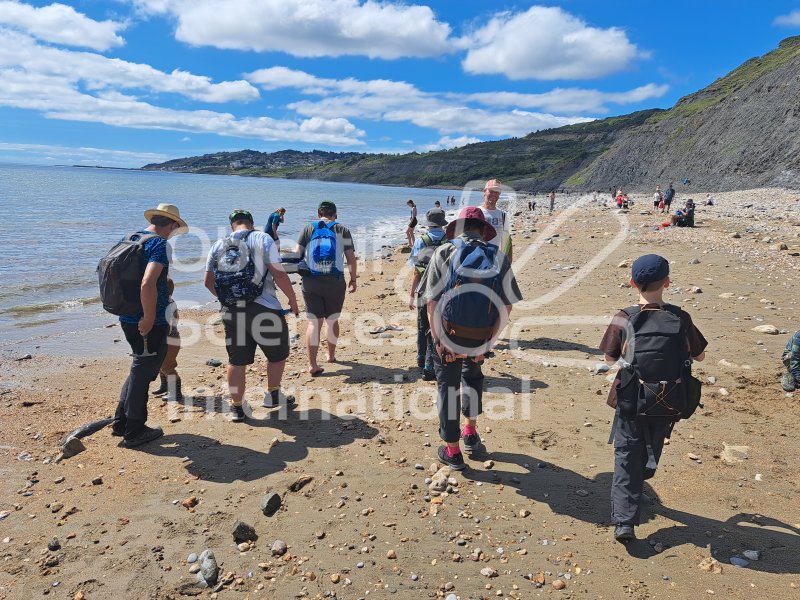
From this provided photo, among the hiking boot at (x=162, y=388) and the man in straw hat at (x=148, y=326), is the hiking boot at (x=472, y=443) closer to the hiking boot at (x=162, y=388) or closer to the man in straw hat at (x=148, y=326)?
the man in straw hat at (x=148, y=326)

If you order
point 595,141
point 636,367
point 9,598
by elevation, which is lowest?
point 9,598

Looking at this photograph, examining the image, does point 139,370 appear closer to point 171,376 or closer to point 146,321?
point 146,321

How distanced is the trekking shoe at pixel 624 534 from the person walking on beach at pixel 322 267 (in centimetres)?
474

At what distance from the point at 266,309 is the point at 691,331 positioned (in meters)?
4.05

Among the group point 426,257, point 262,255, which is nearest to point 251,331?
point 262,255

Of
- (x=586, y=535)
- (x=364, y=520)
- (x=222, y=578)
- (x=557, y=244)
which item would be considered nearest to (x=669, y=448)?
(x=586, y=535)

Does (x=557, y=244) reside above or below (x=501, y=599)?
above

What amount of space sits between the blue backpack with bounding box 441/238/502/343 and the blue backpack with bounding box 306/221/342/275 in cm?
307

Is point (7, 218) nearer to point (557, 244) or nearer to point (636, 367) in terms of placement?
point (557, 244)

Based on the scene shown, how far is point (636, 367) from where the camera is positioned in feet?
11.6

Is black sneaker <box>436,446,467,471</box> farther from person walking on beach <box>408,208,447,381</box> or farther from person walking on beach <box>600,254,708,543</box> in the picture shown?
person walking on beach <box>408,208,447,381</box>

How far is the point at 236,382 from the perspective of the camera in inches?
228

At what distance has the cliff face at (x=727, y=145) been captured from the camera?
1973 inches

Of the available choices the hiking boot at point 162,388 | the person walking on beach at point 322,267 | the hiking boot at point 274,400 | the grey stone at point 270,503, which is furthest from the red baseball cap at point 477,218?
the hiking boot at point 162,388
